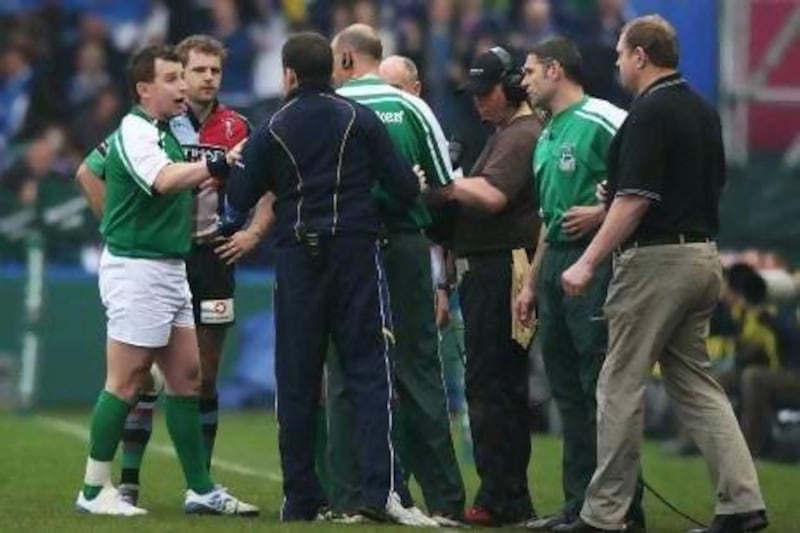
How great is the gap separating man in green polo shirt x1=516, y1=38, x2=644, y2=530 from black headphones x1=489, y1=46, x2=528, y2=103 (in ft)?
1.11

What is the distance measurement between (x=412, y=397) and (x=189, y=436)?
1.12m

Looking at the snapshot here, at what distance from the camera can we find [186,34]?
915 inches

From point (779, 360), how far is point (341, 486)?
6.40 metres

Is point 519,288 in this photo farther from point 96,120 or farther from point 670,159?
point 96,120

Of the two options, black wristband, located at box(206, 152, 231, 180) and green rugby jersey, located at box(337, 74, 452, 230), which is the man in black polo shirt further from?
black wristband, located at box(206, 152, 231, 180)

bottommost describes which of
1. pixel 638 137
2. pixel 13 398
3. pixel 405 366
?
pixel 13 398

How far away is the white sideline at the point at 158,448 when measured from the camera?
1473 cm

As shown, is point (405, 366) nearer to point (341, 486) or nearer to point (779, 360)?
point (341, 486)

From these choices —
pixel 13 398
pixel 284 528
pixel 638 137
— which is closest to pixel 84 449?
pixel 13 398

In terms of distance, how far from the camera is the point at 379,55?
1173cm

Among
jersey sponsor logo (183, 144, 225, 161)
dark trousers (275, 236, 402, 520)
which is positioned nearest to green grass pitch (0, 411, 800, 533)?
dark trousers (275, 236, 402, 520)

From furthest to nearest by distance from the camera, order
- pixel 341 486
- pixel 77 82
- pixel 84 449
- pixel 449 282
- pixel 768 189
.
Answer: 1. pixel 77 82
2. pixel 768 189
3. pixel 84 449
4. pixel 449 282
5. pixel 341 486

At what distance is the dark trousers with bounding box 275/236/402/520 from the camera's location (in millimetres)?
11086

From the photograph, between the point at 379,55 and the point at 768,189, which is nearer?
the point at 379,55
